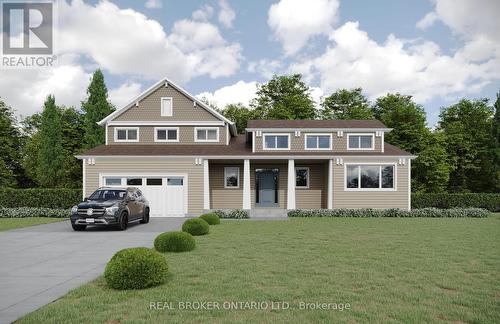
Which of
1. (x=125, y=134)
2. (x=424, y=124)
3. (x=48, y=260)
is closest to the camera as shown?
(x=48, y=260)

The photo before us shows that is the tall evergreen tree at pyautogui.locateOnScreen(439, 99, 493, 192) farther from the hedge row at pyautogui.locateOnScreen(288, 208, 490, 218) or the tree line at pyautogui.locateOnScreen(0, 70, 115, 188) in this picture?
the tree line at pyautogui.locateOnScreen(0, 70, 115, 188)

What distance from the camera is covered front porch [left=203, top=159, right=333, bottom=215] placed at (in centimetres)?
2700

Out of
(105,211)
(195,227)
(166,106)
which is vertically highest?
(166,106)

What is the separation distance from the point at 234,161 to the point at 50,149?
71.2 feet

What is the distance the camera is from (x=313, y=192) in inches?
1067

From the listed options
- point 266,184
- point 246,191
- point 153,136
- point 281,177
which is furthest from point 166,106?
point 281,177

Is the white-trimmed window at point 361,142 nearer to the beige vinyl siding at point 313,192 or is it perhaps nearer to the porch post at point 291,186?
the beige vinyl siding at point 313,192

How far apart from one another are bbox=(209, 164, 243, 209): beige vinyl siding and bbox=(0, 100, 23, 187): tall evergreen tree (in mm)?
27757

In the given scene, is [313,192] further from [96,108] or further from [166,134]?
[96,108]

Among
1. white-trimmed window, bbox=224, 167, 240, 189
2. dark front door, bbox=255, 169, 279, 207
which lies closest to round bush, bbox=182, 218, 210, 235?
white-trimmed window, bbox=224, 167, 240, 189

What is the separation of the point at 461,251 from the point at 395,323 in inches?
272

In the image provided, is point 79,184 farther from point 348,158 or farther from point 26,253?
point 26,253

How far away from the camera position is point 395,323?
479 centimetres

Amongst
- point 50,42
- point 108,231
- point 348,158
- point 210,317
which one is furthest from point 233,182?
point 210,317
